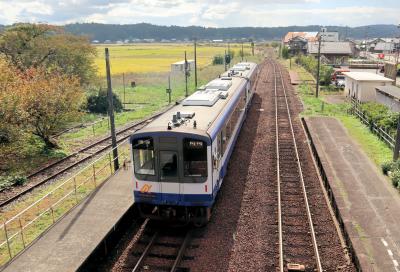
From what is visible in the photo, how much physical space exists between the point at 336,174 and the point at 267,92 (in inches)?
1017

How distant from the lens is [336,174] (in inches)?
667

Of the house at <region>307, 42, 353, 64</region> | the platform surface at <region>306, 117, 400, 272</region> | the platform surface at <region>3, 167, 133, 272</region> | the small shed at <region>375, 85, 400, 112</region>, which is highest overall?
the house at <region>307, 42, 353, 64</region>

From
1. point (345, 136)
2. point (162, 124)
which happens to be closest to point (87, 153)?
point (162, 124)

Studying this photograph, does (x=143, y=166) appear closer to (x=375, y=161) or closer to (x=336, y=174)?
(x=336, y=174)

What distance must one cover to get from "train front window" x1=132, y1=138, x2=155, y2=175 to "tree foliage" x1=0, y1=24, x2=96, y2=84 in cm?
2405

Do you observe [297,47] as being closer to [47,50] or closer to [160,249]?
[47,50]

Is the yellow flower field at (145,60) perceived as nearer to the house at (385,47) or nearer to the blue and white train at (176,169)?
the blue and white train at (176,169)

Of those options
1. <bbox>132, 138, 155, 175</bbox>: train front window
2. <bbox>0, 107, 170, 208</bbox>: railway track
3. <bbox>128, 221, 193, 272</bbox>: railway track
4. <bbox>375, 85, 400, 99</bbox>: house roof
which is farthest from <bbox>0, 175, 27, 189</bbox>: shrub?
<bbox>375, 85, 400, 99</bbox>: house roof

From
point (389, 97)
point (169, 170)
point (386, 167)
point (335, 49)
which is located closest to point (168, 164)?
point (169, 170)

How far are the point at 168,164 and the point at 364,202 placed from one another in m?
7.42

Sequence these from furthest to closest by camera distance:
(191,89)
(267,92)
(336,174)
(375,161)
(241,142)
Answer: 1. (191,89)
2. (267,92)
3. (241,142)
4. (375,161)
5. (336,174)

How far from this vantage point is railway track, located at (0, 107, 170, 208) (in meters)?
17.1

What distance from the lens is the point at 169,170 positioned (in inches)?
483

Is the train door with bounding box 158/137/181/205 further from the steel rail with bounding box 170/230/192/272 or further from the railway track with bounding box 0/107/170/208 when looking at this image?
the railway track with bounding box 0/107/170/208
